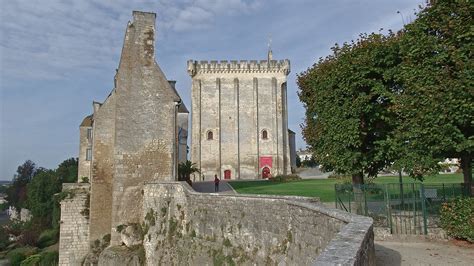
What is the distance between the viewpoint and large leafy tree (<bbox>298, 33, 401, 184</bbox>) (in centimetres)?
1514

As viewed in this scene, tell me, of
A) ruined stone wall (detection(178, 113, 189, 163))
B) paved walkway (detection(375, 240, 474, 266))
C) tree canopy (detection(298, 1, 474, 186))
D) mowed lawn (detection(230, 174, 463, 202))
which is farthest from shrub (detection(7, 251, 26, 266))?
paved walkway (detection(375, 240, 474, 266))

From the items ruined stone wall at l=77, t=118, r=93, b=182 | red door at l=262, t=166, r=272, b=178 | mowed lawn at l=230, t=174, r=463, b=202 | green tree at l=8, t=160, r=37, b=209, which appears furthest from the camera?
green tree at l=8, t=160, r=37, b=209

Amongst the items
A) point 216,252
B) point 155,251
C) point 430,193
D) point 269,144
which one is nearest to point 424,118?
point 430,193

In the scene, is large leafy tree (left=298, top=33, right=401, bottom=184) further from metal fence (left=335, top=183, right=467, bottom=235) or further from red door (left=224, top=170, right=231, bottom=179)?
red door (left=224, top=170, right=231, bottom=179)

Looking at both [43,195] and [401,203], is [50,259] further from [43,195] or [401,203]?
[43,195]

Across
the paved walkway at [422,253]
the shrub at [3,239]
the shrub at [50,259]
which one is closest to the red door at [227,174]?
the shrub at [50,259]

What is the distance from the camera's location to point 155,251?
587 inches

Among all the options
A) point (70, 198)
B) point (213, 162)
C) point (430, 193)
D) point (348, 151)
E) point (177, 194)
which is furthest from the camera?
point (213, 162)

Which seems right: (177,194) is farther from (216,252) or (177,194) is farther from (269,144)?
(269,144)

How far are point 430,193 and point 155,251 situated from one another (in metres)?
9.99

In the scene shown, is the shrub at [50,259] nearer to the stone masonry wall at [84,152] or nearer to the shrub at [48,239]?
the stone masonry wall at [84,152]

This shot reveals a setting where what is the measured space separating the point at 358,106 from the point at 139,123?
894 centimetres

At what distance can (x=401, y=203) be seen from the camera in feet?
42.6

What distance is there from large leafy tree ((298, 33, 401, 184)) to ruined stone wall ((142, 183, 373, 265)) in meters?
6.22
